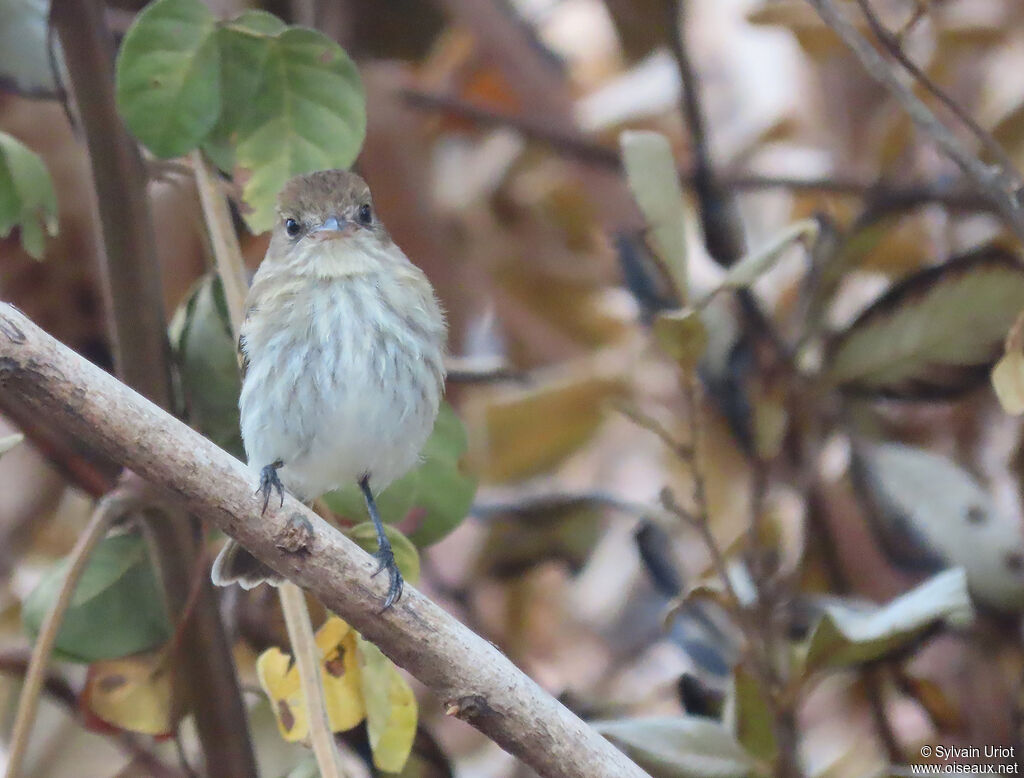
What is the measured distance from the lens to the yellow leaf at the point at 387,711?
1.38 m

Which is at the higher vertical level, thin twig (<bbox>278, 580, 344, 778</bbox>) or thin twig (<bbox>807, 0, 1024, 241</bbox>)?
thin twig (<bbox>807, 0, 1024, 241</bbox>)

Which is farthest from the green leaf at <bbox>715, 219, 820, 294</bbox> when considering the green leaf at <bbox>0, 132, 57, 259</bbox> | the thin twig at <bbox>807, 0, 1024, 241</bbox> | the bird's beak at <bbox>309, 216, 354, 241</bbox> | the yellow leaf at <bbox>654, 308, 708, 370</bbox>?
the green leaf at <bbox>0, 132, 57, 259</bbox>

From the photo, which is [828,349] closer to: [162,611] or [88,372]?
[162,611]

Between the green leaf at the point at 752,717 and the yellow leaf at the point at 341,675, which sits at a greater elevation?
the yellow leaf at the point at 341,675

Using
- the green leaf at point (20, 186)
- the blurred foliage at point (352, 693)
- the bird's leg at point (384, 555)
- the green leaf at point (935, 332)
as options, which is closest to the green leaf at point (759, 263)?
the green leaf at point (935, 332)

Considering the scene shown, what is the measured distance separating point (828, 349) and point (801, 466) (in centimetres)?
23

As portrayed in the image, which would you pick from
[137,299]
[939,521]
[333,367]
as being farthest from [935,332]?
[137,299]

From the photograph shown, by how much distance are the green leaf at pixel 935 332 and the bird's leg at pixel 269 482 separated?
869 millimetres

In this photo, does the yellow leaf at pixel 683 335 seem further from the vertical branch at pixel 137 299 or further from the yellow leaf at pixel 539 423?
the yellow leaf at pixel 539 423

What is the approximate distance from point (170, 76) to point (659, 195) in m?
0.60

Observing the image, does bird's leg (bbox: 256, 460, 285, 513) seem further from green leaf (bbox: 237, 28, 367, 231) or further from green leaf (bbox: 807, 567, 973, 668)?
green leaf (bbox: 807, 567, 973, 668)

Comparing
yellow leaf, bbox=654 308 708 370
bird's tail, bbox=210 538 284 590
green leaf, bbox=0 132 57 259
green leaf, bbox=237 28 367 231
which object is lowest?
bird's tail, bbox=210 538 284 590

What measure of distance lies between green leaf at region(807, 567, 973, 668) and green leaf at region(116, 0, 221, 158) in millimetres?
945

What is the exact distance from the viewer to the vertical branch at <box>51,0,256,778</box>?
1466 mm
